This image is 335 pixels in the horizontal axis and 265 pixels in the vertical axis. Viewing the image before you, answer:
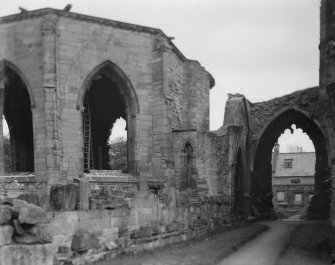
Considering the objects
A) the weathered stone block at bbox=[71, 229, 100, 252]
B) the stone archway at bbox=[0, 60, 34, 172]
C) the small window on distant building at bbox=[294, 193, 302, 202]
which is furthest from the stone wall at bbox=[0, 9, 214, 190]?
the small window on distant building at bbox=[294, 193, 302, 202]

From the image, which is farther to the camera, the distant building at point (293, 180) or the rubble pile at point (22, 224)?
the distant building at point (293, 180)

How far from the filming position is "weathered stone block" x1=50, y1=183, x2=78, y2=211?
7777 millimetres

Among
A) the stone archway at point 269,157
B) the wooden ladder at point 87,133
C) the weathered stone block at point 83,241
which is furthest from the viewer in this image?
the stone archway at point 269,157

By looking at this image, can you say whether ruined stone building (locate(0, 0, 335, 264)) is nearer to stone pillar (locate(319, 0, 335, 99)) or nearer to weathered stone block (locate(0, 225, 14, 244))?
stone pillar (locate(319, 0, 335, 99))

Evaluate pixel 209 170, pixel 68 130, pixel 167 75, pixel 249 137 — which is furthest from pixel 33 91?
pixel 249 137

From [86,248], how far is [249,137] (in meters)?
15.7

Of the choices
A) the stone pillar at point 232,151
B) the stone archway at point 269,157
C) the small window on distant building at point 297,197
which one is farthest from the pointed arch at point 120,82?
the small window on distant building at point 297,197

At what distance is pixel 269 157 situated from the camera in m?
24.1

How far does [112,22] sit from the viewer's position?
A: 1614 cm

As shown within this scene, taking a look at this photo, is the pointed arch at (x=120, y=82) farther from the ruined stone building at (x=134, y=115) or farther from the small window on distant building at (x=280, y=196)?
the small window on distant building at (x=280, y=196)

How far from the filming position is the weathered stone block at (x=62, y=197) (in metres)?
7.78

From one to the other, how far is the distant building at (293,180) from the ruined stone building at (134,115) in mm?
20151

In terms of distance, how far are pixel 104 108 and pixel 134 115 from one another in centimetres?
524

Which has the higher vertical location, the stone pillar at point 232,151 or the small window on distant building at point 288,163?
the stone pillar at point 232,151
